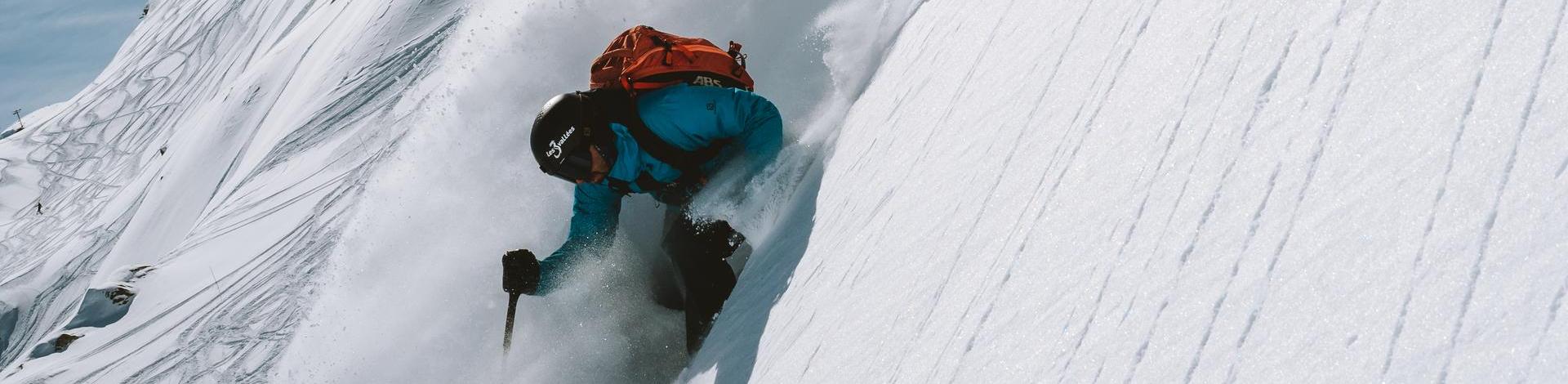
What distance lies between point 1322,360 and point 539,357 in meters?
3.66

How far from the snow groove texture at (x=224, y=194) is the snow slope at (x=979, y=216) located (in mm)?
68

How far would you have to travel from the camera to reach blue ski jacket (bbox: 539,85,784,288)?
452 cm

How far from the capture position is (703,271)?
14.6ft

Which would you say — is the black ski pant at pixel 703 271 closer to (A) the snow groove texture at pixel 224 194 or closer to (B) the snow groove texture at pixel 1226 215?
(B) the snow groove texture at pixel 1226 215

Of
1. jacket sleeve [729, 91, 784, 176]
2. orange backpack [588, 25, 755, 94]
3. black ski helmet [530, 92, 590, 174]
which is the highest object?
orange backpack [588, 25, 755, 94]

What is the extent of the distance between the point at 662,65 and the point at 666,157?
0.40m

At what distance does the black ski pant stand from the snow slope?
0.09m

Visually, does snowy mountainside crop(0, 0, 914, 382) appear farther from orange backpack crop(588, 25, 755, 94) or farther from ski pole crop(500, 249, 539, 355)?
orange backpack crop(588, 25, 755, 94)

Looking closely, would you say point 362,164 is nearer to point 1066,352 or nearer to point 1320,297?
point 1066,352

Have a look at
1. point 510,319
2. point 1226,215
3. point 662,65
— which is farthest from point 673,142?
point 1226,215

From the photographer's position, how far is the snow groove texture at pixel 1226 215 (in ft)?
5.77

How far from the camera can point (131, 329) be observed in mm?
9180

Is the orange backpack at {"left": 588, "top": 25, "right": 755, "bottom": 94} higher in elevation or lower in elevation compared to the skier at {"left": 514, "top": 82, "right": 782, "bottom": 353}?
higher

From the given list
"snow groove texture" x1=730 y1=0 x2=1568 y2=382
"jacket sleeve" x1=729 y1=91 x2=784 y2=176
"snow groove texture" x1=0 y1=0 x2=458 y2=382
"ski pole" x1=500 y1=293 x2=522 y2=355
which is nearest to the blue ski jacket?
"jacket sleeve" x1=729 y1=91 x2=784 y2=176
